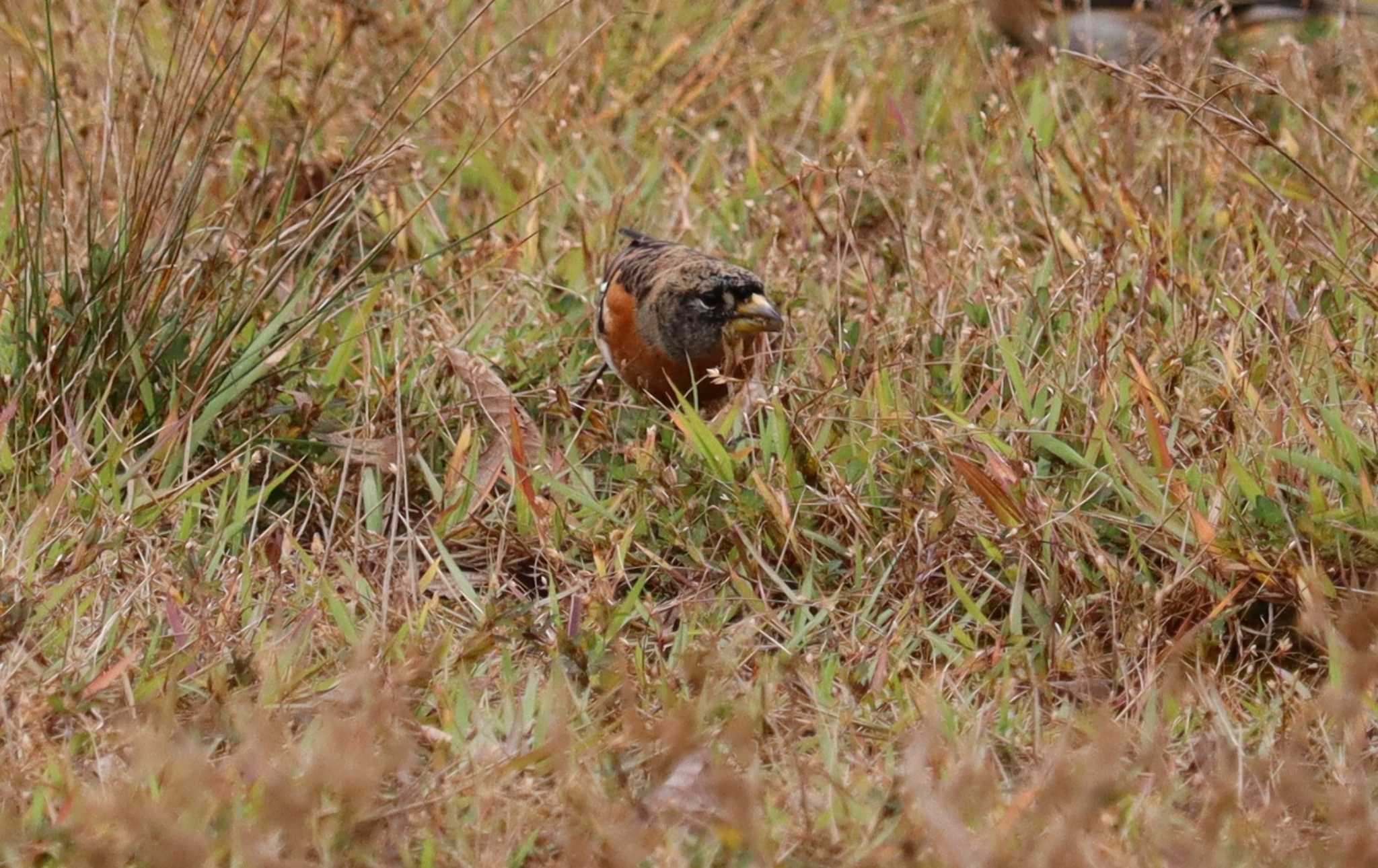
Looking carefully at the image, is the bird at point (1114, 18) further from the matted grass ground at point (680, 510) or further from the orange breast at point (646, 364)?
the orange breast at point (646, 364)

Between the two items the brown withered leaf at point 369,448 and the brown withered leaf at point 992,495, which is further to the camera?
the brown withered leaf at point 369,448

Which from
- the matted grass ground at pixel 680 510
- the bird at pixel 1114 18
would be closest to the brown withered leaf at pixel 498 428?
the matted grass ground at pixel 680 510

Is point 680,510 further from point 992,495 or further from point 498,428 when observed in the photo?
point 992,495

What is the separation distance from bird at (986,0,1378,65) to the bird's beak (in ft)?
8.10

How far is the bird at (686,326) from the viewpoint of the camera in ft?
14.1

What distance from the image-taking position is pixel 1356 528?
3.29 m

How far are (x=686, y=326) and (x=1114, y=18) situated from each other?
10.7 ft

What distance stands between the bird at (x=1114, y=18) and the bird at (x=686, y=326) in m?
2.42

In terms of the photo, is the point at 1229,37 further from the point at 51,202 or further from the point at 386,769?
the point at 386,769

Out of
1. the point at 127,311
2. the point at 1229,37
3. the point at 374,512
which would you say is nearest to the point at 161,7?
the point at 127,311

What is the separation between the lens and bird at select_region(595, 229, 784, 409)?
169 inches

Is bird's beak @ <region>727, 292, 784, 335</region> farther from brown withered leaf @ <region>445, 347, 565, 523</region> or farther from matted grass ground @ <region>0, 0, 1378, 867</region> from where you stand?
brown withered leaf @ <region>445, 347, 565, 523</region>

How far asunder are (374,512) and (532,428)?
20.1 inches

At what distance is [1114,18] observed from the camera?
22.2 ft
